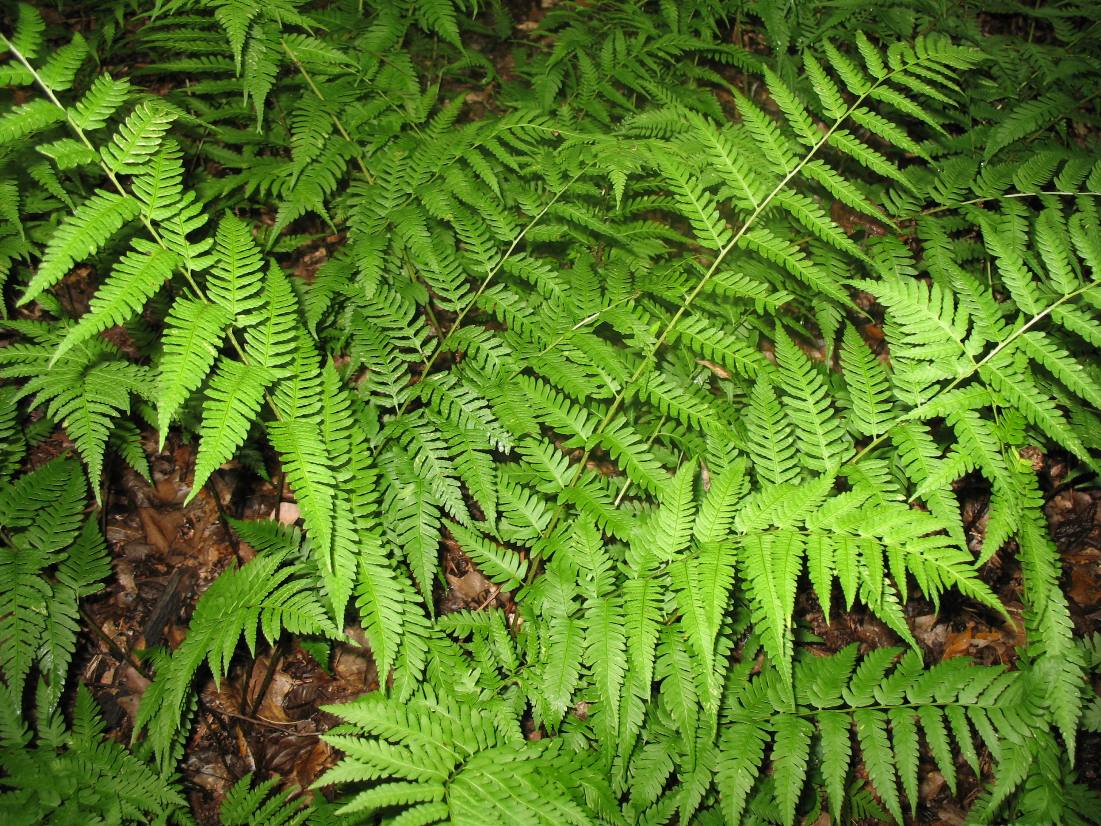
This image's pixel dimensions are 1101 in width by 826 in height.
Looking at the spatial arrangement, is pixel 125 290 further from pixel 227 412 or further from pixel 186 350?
pixel 227 412

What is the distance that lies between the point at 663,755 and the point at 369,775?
113 centimetres

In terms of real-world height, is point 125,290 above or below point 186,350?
above

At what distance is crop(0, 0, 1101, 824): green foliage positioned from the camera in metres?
2.01

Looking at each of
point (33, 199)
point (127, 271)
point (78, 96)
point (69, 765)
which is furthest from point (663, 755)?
point (78, 96)

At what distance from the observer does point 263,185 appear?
3102mm

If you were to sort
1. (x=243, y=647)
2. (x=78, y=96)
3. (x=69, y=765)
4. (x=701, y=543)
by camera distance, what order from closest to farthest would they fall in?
(x=701, y=543)
(x=69, y=765)
(x=243, y=647)
(x=78, y=96)

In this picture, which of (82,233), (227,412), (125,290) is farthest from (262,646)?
(82,233)

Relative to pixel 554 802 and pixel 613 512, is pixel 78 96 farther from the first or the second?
pixel 554 802

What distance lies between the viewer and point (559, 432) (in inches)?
106

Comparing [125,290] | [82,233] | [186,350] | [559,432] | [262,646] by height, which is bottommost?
[262,646]

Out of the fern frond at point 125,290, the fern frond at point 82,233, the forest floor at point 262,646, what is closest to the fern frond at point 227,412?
the fern frond at point 125,290

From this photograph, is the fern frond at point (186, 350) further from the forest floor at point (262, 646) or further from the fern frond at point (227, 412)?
the forest floor at point (262, 646)

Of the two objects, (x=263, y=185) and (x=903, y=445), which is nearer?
(x=903, y=445)

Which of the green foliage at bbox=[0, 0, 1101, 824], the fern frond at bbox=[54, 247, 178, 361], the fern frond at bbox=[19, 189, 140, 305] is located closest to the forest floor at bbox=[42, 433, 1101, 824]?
the green foliage at bbox=[0, 0, 1101, 824]
